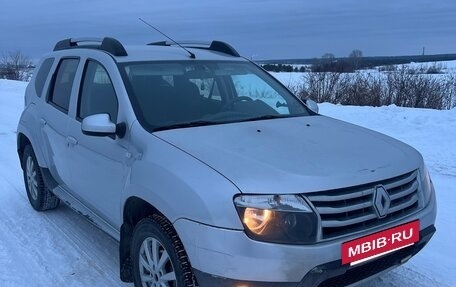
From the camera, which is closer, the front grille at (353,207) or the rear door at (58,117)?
the front grille at (353,207)

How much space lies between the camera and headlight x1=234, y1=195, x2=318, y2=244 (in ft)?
8.30

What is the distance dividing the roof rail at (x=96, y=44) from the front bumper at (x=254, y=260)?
1.95 metres

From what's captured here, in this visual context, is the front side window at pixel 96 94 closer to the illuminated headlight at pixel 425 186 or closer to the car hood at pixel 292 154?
the car hood at pixel 292 154

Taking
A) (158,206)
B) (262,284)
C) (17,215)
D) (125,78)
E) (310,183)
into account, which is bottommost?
(17,215)

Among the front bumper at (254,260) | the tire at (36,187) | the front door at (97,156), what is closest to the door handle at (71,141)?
the front door at (97,156)

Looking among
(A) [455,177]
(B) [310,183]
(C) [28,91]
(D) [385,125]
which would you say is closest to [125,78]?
(B) [310,183]

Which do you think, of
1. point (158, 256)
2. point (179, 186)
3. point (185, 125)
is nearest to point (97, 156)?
point (185, 125)

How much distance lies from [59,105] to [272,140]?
2.41 meters

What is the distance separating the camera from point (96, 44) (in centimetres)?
457

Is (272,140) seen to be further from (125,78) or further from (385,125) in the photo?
(385,125)

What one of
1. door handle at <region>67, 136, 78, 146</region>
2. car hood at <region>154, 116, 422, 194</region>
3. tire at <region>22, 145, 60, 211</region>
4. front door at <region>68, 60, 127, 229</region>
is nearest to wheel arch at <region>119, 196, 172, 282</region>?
front door at <region>68, 60, 127, 229</region>

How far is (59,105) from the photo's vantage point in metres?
4.69

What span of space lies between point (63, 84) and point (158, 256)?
2428 millimetres

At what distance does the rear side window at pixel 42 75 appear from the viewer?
523cm
